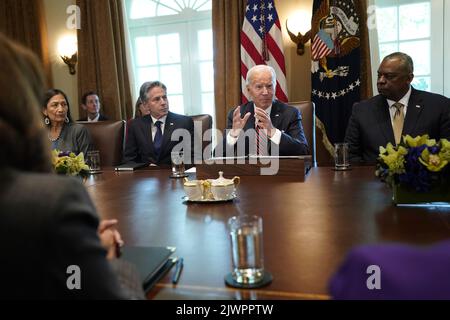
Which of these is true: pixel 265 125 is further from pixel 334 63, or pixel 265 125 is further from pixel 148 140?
pixel 334 63

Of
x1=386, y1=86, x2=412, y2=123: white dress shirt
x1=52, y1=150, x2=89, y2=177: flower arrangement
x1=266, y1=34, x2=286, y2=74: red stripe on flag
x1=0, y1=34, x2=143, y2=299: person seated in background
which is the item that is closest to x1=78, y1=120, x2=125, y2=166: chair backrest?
x1=52, y1=150, x2=89, y2=177: flower arrangement

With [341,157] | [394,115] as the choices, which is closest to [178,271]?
[341,157]

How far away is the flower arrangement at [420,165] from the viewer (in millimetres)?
1353

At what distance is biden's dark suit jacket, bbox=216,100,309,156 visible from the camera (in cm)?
275

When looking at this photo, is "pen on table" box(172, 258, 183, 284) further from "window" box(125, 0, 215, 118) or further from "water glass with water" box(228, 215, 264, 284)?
"window" box(125, 0, 215, 118)

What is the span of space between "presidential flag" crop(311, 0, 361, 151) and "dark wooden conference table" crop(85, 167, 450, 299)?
7.64ft

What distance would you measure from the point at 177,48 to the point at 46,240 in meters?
4.86

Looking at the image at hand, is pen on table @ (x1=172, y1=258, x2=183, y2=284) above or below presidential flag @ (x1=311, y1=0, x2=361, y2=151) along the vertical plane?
below

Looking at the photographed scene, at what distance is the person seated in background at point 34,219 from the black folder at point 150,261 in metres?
0.25

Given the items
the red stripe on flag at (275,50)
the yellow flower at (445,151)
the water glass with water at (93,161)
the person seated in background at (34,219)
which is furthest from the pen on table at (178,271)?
the red stripe on flag at (275,50)

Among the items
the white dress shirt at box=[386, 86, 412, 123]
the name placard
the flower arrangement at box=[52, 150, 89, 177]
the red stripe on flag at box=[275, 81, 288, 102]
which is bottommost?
the name placard

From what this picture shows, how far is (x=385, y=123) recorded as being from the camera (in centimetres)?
279

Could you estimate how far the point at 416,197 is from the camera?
1406 millimetres

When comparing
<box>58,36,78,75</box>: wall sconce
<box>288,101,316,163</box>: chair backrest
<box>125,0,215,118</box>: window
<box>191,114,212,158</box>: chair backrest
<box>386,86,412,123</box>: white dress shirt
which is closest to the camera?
<box>386,86,412,123</box>: white dress shirt
